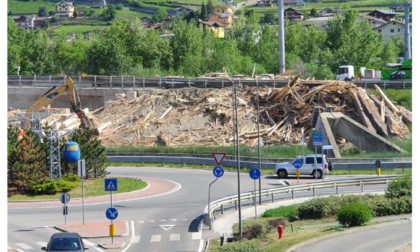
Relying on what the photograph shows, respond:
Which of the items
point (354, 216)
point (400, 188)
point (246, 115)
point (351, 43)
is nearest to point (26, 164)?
point (400, 188)

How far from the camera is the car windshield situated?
3294 centimetres

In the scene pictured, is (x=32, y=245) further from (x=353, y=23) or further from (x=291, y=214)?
(x=353, y=23)

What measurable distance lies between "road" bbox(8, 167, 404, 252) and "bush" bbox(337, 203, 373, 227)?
5.35 metres

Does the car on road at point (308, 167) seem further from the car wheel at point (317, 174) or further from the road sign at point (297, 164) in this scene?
the road sign at point (297, 164)

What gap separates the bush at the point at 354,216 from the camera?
3794 cm

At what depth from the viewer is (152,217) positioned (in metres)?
45.0

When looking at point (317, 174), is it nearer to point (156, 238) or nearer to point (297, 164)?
point (297, 164)

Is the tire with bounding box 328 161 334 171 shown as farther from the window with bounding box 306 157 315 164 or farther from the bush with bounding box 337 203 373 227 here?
the bush with bounding box 337 203 373 227

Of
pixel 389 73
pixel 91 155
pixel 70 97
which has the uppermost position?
pixel 389 73

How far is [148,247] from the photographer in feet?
122

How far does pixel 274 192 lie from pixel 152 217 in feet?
24.3

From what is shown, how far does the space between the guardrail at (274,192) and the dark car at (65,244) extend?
9.47 m

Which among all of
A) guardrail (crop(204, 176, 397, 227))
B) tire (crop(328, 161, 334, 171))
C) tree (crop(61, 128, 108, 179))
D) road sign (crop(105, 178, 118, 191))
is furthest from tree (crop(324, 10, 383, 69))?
road sign (crop(105, 178, 118, 191))
